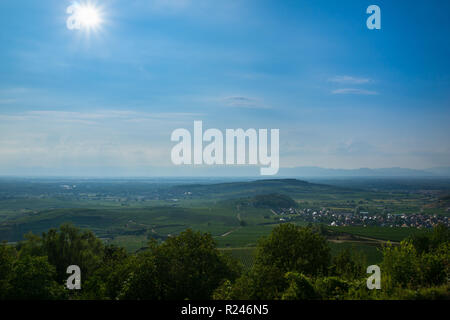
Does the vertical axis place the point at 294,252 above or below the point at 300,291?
below

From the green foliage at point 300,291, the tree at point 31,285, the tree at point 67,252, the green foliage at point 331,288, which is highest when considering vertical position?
the green foliage at point 300,291

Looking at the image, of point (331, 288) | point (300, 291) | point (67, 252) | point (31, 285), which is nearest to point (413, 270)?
point (331, 288)

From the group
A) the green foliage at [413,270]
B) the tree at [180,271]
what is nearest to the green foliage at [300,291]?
the green foliage at [413,270]

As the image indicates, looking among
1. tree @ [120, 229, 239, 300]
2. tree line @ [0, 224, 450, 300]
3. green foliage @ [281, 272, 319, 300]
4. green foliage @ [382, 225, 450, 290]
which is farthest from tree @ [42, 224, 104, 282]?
green foliage @ [382, 225, 450, 290]

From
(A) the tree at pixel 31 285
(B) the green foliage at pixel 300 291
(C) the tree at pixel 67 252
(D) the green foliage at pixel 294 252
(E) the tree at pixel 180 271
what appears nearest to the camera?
(B) the green foliage at pixel 300 291

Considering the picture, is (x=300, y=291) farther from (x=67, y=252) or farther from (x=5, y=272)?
(x=67, y=252)

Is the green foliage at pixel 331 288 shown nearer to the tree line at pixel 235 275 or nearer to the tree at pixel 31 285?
the tree line at pixel 235 275

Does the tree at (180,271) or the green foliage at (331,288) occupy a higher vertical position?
the green foliage at (331,288)

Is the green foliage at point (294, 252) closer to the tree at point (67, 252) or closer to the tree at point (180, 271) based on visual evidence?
the tree at point (180, 271)

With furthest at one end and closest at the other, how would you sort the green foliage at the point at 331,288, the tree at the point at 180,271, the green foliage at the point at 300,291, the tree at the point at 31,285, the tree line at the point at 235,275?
the tree at the point at 180,271
the tree at the point at 31,285
the tree line at the point at 235,275
the green foliage at the point at 331,288
the green foliage at the point at 300,291

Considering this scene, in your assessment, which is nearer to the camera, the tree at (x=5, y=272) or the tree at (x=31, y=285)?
the tree at (x=5, y=272)
